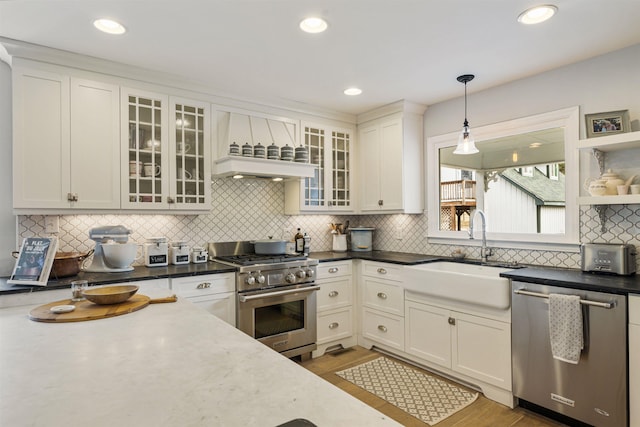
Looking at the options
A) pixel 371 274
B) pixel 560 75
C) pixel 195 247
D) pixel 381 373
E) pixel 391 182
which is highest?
pixel 560 75

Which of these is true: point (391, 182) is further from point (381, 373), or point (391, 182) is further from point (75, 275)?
point (75, 275)

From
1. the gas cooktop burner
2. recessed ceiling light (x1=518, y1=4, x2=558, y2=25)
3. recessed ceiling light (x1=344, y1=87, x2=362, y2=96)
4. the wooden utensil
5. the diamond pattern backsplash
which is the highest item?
recessed ceiling light (x1=344, y1=87, x2=362, y2=96)

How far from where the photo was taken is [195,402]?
0.87 meters

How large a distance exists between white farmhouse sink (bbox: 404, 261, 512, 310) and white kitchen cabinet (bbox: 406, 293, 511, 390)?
13 centimetres

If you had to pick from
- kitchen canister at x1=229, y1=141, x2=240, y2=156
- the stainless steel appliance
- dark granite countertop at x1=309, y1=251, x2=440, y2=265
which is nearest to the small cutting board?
kitchen canister at x1=229, y1=141, x2=240, y2=156

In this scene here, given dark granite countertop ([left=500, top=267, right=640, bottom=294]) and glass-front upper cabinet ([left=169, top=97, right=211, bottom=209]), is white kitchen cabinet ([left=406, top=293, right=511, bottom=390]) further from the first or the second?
glass-front upper cabinet ([left=169, top=97, right=211, bottom=209])

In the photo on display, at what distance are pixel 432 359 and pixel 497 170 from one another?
1.81 m

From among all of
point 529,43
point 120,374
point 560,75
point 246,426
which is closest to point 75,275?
point 120,374

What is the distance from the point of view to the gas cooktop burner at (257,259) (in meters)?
3.14

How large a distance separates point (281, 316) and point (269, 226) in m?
1.04

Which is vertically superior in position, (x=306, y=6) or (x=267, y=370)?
(x=306, y=6)

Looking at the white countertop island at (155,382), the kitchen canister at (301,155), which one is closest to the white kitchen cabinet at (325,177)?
the kitchen canister at (301,155)

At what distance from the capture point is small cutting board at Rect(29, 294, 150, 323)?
149 cm

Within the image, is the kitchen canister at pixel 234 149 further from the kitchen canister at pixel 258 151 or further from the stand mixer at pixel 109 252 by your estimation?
the stand mixer at pixel 109 252
